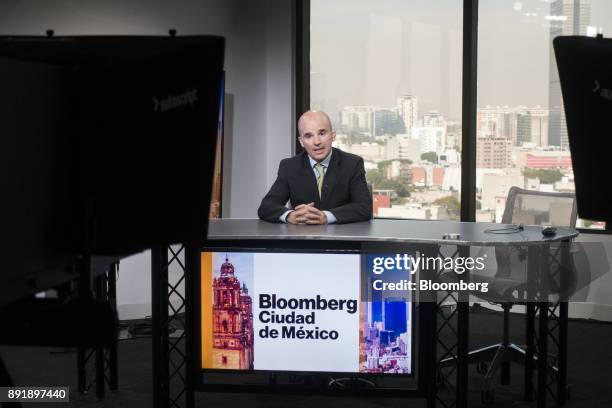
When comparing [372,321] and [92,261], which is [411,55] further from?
[92,261]

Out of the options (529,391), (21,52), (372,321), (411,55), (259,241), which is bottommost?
(529,391)

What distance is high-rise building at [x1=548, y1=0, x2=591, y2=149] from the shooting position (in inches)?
253

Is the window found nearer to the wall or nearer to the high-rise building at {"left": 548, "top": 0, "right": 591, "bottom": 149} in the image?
the wall

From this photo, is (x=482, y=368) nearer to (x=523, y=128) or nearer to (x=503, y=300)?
(x=503, y=300)

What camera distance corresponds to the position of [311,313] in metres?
4.11

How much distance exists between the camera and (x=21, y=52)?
179 cm

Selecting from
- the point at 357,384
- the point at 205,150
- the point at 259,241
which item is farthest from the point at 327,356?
the point at 205,150

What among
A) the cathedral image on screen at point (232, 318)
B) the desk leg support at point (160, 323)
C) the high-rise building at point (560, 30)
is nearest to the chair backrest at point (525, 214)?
the high-rise building at point (560, 30)

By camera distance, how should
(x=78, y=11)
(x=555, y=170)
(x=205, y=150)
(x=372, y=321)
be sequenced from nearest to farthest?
(x=205, y=150)
(x=372, y=321)
(x=78, y=11)
(x=555, y=170)

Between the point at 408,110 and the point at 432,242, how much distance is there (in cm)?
338

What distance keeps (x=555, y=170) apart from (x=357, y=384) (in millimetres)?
3118

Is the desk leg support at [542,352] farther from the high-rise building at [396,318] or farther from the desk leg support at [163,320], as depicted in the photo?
the desk leg support at [163,320]

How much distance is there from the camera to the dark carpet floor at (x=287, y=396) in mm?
4508

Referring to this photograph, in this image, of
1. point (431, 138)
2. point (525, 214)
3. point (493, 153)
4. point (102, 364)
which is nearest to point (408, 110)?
point (431, 138)
